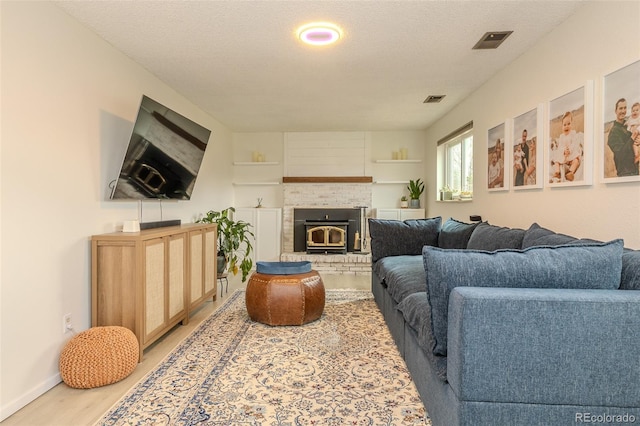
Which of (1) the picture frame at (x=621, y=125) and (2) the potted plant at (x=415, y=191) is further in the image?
(2) the potted plant at (x=415, y=191)

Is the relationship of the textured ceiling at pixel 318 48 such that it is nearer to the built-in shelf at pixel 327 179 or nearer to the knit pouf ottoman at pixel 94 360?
the built-in shelf at pixel 327 179

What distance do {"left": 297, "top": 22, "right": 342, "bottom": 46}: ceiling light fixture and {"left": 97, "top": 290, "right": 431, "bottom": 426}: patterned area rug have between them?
228cm

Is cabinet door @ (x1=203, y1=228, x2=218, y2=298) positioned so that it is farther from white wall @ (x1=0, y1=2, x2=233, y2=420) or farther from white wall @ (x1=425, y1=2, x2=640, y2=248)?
white wall @ (x1=425, y1=2, x2=640, y2=248)

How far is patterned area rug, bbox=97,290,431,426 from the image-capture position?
1873mm

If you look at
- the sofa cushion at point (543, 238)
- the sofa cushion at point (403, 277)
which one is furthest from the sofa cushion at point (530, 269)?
the sofa cushion at point (403, 277)

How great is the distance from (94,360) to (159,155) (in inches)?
65.0

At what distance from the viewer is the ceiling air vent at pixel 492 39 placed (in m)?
2.76

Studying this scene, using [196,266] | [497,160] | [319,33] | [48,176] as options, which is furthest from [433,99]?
[48,176]

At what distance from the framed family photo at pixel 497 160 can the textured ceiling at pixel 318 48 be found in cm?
59

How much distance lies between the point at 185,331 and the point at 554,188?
3113mm

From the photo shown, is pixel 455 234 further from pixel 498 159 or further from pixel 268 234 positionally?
pixel 268 234

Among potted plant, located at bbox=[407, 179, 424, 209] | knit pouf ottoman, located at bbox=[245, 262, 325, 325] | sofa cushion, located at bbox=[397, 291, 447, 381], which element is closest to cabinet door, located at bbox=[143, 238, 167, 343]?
knit pouf ottoman, located at bbox=[245, 262, 325, 325]

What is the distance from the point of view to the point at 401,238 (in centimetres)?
404

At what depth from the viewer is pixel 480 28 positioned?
2.68 m
